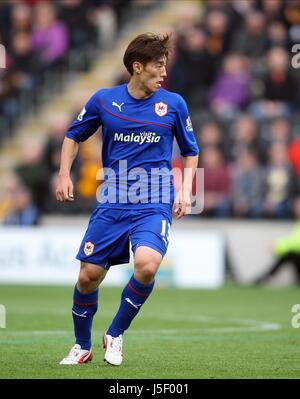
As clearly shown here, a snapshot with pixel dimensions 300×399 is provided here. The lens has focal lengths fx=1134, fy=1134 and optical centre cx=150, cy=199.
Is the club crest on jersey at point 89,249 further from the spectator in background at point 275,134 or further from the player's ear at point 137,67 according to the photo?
the spectator in background at point 275,134

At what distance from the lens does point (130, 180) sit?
840 cm

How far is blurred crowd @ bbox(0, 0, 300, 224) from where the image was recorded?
1817cm

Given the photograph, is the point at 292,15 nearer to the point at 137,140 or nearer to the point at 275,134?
the point at 275,134

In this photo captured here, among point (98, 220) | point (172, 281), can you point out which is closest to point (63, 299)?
point (172, 281)

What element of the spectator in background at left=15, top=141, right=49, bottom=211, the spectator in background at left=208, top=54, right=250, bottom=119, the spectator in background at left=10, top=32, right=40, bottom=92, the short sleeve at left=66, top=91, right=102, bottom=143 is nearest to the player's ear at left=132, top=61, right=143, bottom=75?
the short sleeve at left=66, top=91, right=102, bottom=143

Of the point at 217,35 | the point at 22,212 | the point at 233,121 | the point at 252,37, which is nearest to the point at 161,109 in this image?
the point at 233,121

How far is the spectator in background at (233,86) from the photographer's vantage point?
65.1 ft

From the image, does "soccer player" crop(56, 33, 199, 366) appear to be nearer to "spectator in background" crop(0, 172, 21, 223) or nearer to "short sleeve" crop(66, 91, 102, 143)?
"short sleeve" crop(66, 91, 102, 143)

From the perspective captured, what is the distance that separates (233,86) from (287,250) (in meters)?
3.40

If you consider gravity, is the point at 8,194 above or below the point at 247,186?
below

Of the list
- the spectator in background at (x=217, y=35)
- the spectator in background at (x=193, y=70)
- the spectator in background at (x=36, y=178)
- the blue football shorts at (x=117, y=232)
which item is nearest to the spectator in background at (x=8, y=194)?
the spectator in background at (x=36, y=178)

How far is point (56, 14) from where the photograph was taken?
2355 centimetres
